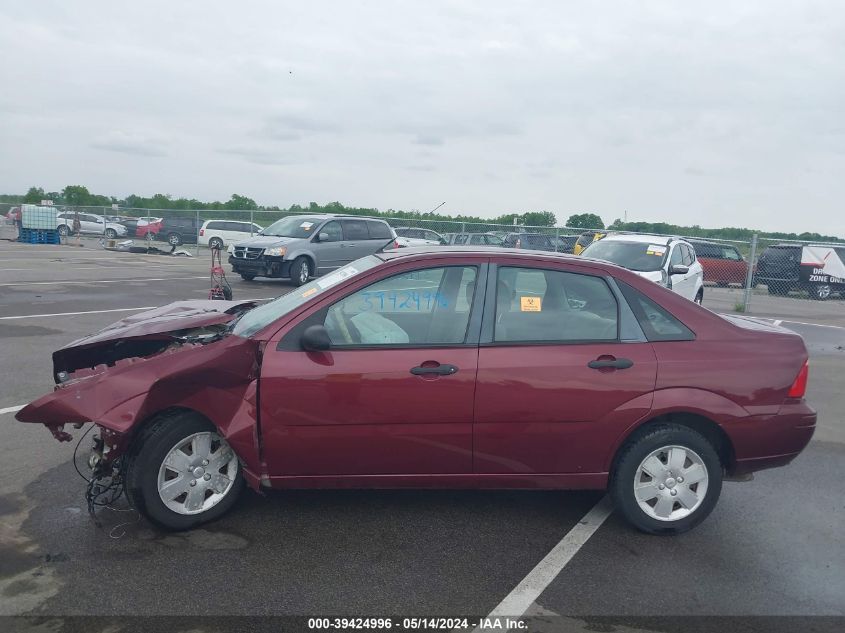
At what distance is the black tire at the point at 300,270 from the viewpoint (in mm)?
17516

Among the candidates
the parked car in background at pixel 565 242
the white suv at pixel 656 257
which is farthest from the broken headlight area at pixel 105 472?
the parked car in background at pixel 565 242

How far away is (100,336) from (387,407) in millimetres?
2010

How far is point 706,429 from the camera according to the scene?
4.33 meters

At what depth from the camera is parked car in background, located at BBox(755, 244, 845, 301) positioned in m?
20.4

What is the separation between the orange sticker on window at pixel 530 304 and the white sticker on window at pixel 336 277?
3.29 ft

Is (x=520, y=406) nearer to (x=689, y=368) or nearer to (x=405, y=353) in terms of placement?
(x=405, y=353)

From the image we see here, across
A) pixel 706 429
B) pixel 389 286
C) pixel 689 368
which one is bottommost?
pixel 706 429

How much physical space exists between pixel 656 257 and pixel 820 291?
1005 centimetres

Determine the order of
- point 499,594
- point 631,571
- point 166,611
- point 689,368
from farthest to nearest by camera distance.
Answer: point 689,368 < point 631,571 < point 499,594 < point 166,611

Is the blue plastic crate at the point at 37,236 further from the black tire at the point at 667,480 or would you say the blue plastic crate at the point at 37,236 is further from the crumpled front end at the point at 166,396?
the black tire at the point at 667,480

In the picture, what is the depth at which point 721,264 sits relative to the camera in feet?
81.4

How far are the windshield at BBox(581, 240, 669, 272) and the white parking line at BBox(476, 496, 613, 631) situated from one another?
9.03m

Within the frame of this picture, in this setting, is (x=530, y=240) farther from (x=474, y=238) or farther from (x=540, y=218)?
(x=540, y=218)

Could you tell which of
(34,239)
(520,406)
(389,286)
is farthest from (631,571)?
(34,239)
